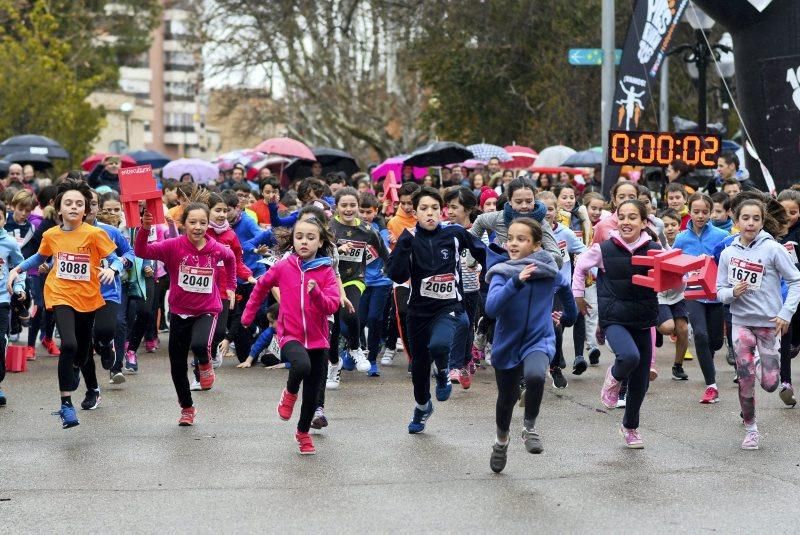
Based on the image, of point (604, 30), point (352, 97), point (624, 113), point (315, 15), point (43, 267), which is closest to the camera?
point (43, 267)

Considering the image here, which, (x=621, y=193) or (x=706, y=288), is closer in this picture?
(x=706, y=288)

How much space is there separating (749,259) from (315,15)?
35.3 m

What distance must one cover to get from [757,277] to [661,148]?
29.3 feet

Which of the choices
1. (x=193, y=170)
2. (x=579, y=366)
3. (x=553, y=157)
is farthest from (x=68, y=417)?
(x=553, y=157)

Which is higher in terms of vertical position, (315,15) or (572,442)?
(315,15)

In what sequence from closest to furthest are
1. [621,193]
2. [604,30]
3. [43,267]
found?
1. [43,267]
2. [621,193]
3. [604,30]

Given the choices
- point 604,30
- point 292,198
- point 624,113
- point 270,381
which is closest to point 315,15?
point 604,30

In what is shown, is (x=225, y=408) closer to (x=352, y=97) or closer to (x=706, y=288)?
(x=706, y=288)

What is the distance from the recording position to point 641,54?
21.0 m

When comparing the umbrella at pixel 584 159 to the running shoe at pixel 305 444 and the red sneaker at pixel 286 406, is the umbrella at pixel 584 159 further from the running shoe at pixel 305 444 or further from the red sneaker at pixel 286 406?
the running shoe at pixel 305 444

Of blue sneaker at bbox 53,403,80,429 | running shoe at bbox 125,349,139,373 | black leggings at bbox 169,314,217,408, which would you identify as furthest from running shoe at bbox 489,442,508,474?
running shoe at bbox 125,349,139,373

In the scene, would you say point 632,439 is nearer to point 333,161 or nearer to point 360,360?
point 360,360

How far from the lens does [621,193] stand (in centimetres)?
1291

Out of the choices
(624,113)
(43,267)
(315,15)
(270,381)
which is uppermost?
(315,15)
